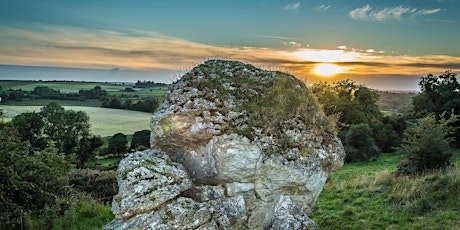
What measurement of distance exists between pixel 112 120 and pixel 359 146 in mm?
57754

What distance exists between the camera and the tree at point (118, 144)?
63.0 meters

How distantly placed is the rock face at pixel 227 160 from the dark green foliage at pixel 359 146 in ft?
111

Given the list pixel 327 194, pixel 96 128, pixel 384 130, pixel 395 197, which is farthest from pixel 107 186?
pixel 96 128

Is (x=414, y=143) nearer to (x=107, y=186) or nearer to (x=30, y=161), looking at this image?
(x=107, y=186)

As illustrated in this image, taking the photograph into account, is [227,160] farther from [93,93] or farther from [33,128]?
[93,93]

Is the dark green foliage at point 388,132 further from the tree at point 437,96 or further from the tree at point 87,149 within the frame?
the tree at point 87,149

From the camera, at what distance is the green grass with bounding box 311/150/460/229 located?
14.5m

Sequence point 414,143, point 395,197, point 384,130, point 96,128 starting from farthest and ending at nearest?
point 96,128 → point 384,130 → point 414,143 → point 395,197

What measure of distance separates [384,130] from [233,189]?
162 ft

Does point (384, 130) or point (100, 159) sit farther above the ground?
point (384, 130)

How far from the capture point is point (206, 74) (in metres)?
10.3

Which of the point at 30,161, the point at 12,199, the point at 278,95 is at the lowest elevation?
the point at 12,199

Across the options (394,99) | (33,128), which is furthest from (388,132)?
(394,99)

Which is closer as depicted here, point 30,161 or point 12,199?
point 12,199
